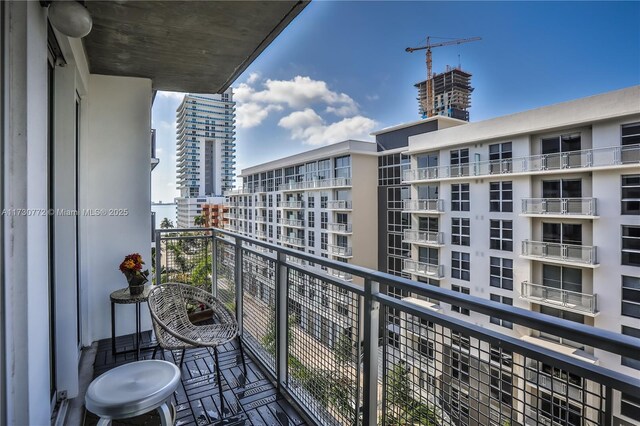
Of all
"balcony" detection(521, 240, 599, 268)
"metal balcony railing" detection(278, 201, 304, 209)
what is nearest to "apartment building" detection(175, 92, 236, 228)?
"metal balcony railing" detection(278, 201, 304, 209)

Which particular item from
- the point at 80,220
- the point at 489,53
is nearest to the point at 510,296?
the point at 80,220

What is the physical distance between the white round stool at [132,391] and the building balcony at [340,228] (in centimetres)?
1532

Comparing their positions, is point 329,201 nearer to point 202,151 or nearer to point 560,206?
point 202,151

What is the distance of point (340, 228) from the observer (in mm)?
16891

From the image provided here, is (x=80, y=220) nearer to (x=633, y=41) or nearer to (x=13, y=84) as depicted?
(x=13, y=84)

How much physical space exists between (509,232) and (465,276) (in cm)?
243

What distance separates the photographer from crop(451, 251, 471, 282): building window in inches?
482

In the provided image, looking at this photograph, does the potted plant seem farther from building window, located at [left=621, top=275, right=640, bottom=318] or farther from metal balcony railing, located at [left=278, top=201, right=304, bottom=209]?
metal balcony railing, located at [left=278, top=201, right=304, bottom=209]

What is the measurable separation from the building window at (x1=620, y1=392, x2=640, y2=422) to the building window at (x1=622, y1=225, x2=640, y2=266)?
11.0 m

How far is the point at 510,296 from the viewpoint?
36.3 feet

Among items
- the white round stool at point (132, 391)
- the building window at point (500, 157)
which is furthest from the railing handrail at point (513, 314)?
the building window at point (500, 157)

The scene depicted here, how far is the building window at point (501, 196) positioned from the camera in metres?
10.8

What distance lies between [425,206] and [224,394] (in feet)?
41.4

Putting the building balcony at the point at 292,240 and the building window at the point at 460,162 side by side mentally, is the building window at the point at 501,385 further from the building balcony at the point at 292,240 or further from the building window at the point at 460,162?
the building balcony at the point at 292,240
